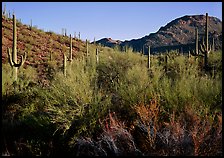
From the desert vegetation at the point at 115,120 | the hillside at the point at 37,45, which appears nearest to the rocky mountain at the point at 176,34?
the hillside at the point at 37,45

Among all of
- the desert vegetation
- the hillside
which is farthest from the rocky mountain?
the desert vegetation

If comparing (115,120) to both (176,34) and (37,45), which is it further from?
(176,34)

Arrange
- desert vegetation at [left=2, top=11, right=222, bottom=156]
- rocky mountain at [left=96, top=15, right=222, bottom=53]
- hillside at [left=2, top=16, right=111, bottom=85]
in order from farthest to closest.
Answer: rocky mountain at [left=96, top=15, right=222, bottom=53] → hillside at [left=2, top=16, right=111, bottom=85] → desert vegetation at [left=2, top=11, right=222, bottom=156]

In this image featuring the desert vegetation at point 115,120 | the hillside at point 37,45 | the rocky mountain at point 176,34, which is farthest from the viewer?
the rocky mountain at point 176,34

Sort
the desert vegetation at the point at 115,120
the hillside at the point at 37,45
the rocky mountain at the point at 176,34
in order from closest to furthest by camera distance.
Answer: the desert vegetation at the point at 115,120 → the hillside at the point at 37,45 → the rocky mountain at the point at 176,34

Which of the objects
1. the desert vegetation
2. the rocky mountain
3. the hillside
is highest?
the rocky mountain

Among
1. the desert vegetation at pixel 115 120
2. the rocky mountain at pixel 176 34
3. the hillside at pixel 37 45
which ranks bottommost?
the desert vegetation at pixel 115 120

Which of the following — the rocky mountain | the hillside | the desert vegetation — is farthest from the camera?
the rocky mountain

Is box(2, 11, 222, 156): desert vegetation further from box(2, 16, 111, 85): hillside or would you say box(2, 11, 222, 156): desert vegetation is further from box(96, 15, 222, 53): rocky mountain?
box(96, 15, 222, 53): rocky mountain

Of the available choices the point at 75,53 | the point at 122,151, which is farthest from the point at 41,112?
the point at 75,53

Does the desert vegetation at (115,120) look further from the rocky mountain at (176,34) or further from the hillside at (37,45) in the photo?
the rocky mountain at (176,34)

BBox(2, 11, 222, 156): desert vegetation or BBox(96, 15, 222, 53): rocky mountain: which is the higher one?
BBox(96, 15, 222, 53): rocky mountain

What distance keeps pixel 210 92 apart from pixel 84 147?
329 cm

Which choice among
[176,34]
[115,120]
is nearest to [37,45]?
[115,120]
